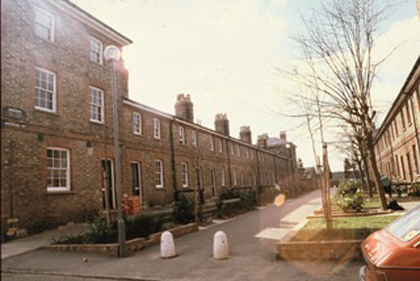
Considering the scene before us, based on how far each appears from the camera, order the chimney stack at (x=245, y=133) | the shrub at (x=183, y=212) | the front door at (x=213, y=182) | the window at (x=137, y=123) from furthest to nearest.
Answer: the chimney stack at (x=245, y=133) < the front door at (x=213, y=182) < the window at (x=137, y=123) < the shrub at (x=183, y=212)

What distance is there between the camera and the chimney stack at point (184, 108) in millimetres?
23859

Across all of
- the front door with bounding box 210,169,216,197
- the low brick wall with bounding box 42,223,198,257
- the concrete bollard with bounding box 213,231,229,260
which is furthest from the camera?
the front door with bounding box 210,169,216,197

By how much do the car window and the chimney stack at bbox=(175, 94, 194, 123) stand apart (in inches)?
805

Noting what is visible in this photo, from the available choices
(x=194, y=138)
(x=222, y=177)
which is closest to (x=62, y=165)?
(x=194, y=138)

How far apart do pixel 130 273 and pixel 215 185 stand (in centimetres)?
1965

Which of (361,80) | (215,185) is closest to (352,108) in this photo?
(361,80)

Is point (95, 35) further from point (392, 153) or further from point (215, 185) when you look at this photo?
point (392, 153)

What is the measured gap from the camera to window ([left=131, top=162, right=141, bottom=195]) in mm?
16119

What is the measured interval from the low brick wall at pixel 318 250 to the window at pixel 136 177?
10.9 metres

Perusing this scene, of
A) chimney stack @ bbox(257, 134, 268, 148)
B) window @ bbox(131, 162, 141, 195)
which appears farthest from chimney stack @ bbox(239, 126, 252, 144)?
window @ bbox(131, 162, 141, 195)

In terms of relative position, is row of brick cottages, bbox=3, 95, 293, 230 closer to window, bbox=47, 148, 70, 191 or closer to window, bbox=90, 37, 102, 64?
window, bbox=47, 148, 70, 191

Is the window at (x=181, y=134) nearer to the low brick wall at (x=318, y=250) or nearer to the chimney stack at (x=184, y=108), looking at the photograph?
the chimney stack at (x=184, y=108)

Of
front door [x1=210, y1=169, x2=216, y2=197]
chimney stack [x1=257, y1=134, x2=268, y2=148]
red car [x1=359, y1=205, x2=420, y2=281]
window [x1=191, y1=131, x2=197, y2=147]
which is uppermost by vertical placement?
chimney stack [x1=257, y1=134, x2=268, y2=148]

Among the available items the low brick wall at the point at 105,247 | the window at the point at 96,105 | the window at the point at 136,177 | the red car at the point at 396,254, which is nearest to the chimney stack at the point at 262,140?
the window at the point at 136,177
